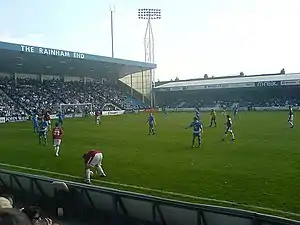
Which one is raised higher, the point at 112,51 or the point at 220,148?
the point at 112,51

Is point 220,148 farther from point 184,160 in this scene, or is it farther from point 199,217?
point 199,217

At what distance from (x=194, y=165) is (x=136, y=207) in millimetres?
7879

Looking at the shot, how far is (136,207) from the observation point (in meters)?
9.54

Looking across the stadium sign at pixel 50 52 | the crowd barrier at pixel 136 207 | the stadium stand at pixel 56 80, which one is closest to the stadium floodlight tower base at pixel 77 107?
the stadium stand at pixel 56 80

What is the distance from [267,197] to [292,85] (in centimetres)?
6437

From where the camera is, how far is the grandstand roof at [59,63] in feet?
182

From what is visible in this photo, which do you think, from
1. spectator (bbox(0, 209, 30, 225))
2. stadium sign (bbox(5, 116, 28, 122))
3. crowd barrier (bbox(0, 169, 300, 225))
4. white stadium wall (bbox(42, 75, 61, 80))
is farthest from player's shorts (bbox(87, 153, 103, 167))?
white stadium wall (bbox(42, 75, 61, 80))

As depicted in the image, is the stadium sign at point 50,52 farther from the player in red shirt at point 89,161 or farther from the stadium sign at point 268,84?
the player in red shirt at point 89,161

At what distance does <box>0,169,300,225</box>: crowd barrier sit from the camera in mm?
7854

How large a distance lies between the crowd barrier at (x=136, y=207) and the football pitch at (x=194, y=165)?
251 cm

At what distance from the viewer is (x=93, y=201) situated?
34.4 ft

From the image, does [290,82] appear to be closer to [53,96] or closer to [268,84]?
[268,84]

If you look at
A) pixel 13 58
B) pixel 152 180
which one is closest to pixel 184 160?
pixel 152 180

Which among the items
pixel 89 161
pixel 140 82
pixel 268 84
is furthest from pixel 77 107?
pixel 89 161
